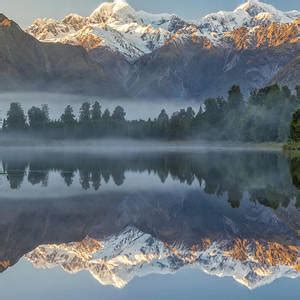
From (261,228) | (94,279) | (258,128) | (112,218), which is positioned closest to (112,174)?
(112,218)

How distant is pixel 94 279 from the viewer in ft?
70.7

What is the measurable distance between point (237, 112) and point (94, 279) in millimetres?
177433

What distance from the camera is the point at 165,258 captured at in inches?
984

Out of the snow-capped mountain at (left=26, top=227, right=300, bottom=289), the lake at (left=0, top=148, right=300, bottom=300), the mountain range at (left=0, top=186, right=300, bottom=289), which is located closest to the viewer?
the lake at (left=0, top=148, right=300, bottom=300)

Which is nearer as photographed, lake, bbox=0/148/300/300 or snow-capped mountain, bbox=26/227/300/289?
lake, bbox=0/148/300/300

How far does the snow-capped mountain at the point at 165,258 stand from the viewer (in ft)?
72.9

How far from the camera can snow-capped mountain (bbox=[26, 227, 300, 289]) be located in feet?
72.9

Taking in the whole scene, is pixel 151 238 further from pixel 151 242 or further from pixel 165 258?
pixel 165 258

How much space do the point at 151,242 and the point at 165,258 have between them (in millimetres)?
3640

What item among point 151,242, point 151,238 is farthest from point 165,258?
point 151,238

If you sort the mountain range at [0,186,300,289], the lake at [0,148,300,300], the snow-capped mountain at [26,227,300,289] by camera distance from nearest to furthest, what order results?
1. the lake at [0,148,300,300]
2. the snow-capped mountain at [26,227,300,289]
3. the mountain range at [0,186,300,289]

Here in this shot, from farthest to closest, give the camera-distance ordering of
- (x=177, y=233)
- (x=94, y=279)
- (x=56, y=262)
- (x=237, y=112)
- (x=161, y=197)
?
(x=237, y=112) → (x=161, y=197) → (x=177, y=233) → (x=56, y=262) → (x=94, y=279)

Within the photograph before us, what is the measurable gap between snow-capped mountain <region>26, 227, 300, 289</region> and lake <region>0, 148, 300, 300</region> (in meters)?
0.04

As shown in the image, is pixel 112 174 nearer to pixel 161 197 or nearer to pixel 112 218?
pixel 161 197
